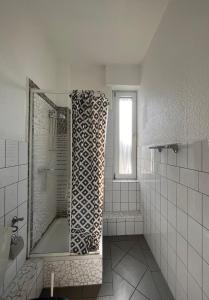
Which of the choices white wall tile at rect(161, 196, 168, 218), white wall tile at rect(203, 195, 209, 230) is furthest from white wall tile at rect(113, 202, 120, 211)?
white wall tile at rect(203, 195, 209, 230)

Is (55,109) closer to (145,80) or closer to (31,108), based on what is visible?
(31,108)

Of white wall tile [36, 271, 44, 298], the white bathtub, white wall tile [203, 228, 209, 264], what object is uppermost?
white wall tile [203, 228, 209, 264]

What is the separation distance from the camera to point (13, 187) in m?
1.49

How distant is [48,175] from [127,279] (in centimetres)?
140

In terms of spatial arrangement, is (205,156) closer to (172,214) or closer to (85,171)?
(172,214)

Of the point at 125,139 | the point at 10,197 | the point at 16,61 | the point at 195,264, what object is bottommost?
the point at 195,264

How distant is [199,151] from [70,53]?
218 cm

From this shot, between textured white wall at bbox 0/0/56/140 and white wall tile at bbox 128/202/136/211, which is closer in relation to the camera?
textured white wall at bbox 0/0/56/140

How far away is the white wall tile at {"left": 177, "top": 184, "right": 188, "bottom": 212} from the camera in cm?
139

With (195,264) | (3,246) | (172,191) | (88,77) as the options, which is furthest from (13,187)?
(88,77)

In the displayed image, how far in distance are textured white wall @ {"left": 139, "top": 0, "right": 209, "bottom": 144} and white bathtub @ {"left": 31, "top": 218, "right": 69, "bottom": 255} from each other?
1.48m

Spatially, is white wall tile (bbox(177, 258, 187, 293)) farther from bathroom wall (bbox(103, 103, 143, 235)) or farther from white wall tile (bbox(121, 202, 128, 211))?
white wall tile (bbox(121, 202, 128, 211))

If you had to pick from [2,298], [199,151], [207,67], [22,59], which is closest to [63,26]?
[22,59]

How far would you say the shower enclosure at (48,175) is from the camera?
1.92m
